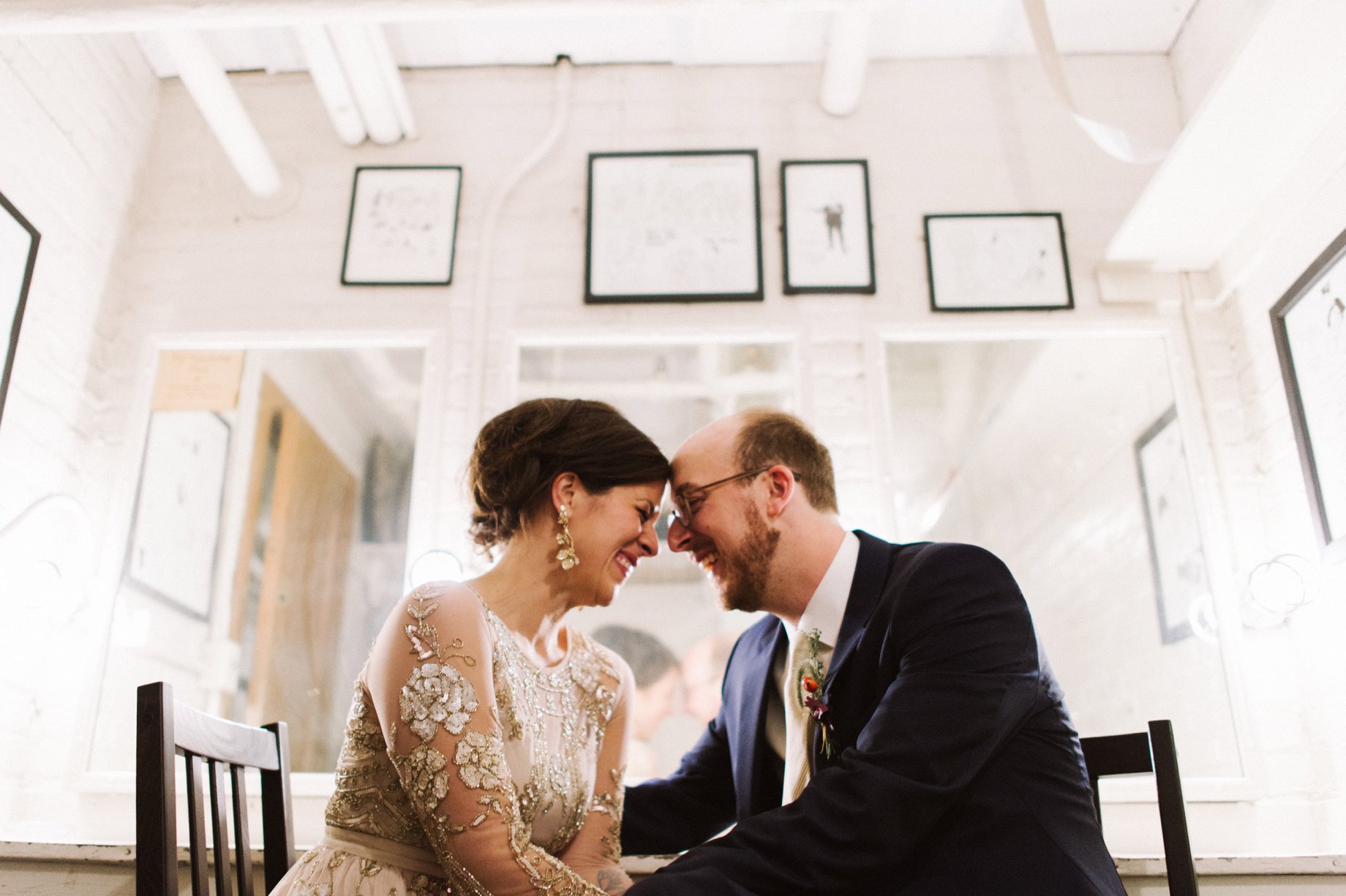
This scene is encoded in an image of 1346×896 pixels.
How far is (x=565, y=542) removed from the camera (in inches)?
75.8

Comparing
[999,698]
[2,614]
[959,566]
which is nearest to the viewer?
[999,698]

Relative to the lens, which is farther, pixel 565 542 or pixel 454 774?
pixel 565 542

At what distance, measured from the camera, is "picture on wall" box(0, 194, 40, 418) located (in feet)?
9.63

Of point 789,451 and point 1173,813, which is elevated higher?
point 789,451

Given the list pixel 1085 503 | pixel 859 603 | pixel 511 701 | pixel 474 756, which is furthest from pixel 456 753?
pixel 1085 503

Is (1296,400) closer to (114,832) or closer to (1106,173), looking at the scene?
(1106,173)

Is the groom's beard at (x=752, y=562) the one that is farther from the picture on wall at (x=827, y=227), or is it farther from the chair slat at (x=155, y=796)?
the picture on wall at (x=827, y=227)

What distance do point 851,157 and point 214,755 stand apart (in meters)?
2.88

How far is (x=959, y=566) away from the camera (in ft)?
5.79

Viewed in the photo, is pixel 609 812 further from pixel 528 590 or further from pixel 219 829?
pixel 219 829

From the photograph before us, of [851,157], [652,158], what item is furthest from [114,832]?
[851,157]

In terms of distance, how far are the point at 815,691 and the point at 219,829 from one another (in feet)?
3.53

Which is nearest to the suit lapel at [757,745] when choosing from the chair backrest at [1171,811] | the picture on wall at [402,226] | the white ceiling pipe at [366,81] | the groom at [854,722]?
the groom at [854,722]

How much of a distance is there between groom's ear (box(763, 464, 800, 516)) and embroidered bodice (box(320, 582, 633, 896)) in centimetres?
51
